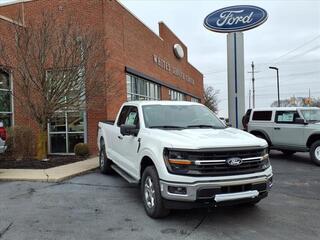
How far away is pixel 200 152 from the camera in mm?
5477

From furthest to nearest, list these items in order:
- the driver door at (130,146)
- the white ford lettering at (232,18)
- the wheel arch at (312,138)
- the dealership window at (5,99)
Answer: the white ford lettering at (232,18), the dealership window at (5,99), the wheel arch at (312,138), the driver door at (130,146)

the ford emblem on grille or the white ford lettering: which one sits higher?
the white ford lettering

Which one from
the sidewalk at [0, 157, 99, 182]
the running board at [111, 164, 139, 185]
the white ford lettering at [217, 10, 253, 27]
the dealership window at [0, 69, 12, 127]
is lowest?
the sidewalk at [0, 157, 99, 182]

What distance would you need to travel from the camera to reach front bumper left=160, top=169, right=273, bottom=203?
17.7 feet

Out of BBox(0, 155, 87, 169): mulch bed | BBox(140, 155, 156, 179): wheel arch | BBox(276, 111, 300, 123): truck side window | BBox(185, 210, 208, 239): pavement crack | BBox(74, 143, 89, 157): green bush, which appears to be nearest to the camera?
BBox(185, 210, 208, 239): pavement crack

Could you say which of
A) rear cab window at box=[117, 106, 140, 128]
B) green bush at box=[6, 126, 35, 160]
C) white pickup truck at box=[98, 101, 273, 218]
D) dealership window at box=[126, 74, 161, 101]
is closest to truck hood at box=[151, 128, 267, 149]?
white pickup truck at box=[98, 101, 273, 218]

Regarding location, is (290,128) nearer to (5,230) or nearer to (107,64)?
(107,64)

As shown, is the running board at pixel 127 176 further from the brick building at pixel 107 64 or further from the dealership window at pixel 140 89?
the dealership window at pixel 140 89

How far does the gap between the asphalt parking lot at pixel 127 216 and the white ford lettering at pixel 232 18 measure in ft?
40.0

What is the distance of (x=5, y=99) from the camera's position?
14.7 metres

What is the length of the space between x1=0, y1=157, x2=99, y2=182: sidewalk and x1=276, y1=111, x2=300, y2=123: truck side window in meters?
7.01

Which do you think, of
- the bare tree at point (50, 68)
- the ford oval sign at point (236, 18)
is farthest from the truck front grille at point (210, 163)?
the ford oval sign at point (236, 18)

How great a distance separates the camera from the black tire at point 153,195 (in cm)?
579

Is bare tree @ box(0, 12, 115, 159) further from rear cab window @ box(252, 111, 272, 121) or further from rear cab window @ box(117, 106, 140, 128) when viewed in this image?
rear cab window @ box(252, 111, 272, 121)
